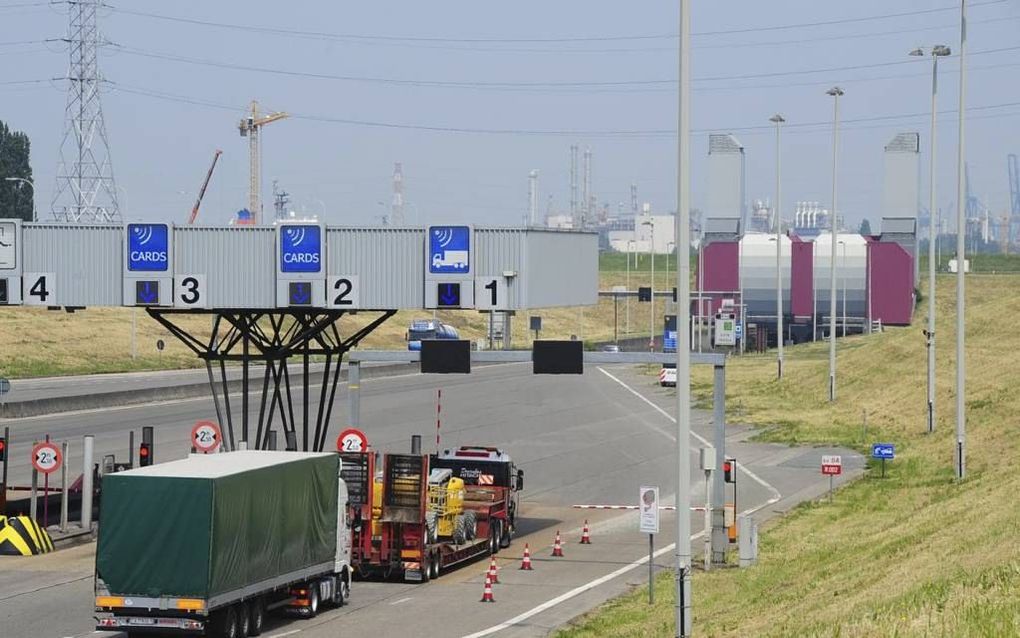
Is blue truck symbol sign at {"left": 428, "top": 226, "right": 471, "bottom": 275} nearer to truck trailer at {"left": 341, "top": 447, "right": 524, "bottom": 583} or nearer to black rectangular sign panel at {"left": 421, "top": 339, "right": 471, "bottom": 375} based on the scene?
black rectangular sign panel at {"left": 421, "top": 339, "right": 471, "bottom": 375}

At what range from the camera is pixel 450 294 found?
3653 cm

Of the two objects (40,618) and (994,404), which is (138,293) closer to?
(40,618)

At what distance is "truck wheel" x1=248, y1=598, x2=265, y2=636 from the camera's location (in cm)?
2583

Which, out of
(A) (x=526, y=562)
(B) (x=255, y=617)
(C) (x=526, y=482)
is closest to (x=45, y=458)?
(A) (x=526, y=562)

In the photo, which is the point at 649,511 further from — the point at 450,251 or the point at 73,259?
the point at 73,259

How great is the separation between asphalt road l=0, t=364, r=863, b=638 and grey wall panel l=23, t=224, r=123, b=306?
6.05 metres

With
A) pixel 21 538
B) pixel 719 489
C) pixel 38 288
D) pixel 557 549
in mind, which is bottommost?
pixel 557 549

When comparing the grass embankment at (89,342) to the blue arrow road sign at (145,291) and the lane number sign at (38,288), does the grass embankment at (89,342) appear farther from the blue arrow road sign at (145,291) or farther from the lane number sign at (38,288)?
the blue arrow road sign at (145,291)

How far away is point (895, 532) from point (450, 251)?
11.7 metres

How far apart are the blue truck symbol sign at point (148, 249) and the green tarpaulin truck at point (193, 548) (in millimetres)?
10709

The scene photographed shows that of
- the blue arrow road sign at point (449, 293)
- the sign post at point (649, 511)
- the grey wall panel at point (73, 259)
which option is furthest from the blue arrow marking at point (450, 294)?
the sign post at point (649, 511)

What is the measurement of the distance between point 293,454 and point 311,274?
8256mm

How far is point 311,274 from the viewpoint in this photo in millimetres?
36500

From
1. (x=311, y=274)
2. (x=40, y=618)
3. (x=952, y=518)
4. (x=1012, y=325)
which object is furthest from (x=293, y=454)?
(x=1012, y=325)
